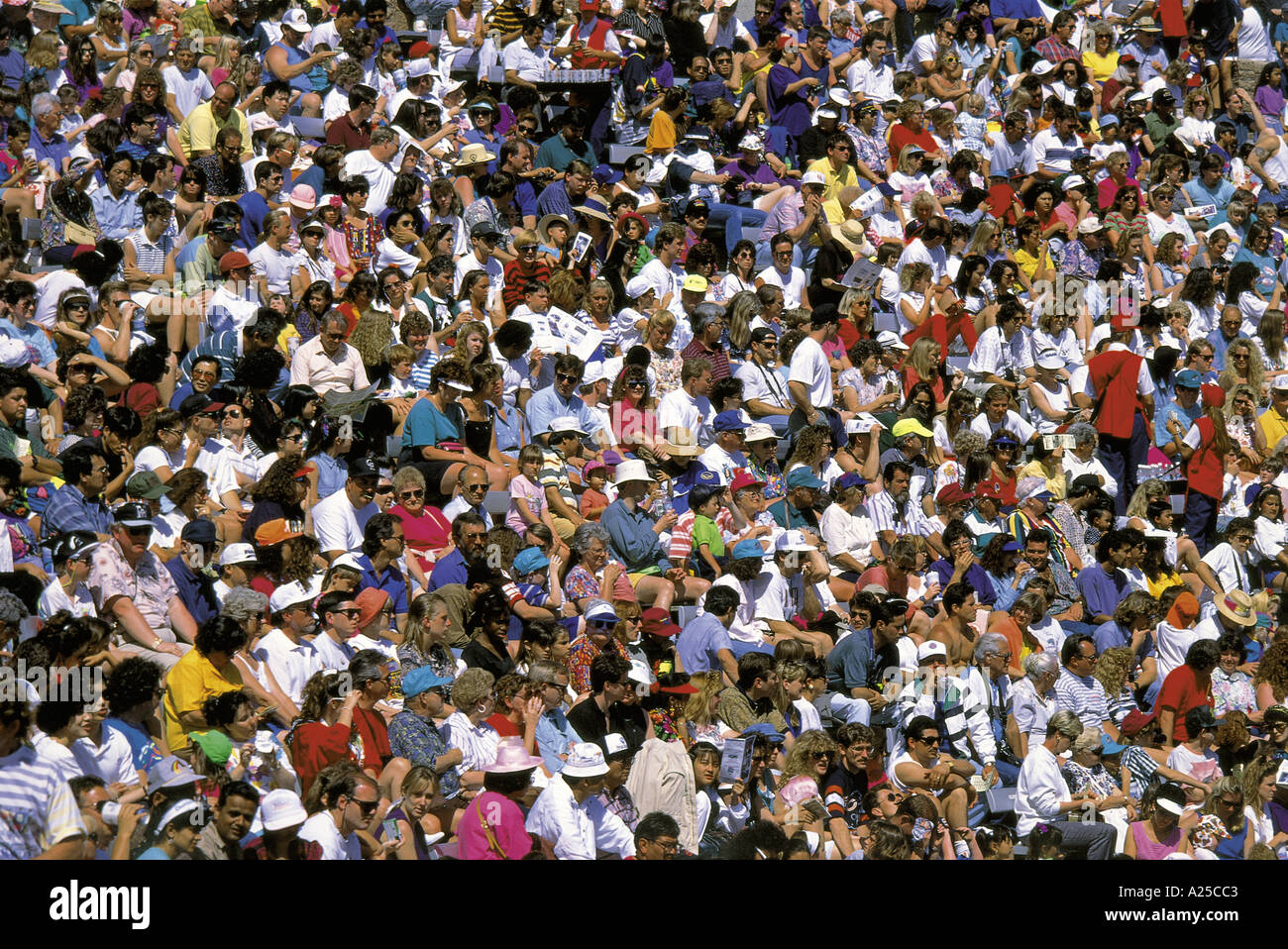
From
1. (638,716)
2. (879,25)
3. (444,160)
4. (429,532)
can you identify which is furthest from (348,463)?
(879,25)

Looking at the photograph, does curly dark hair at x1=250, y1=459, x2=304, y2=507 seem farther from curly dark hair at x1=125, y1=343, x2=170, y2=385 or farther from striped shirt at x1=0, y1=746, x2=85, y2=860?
striped shirt at x1=0, y1=746, x2=85, y2=860

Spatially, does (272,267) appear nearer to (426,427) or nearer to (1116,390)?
(426,427)

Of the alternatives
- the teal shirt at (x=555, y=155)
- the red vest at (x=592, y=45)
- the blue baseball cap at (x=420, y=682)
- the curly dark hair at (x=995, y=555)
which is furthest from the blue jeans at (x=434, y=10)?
the blue baseball cap at (x=420, y=682)

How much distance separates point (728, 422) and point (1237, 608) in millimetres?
3968

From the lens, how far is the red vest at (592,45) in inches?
632

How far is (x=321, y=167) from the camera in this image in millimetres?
14375

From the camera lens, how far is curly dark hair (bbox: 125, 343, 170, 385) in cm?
1214

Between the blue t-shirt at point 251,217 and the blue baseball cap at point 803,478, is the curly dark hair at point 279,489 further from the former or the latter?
the blue baseball cap at point 803,478

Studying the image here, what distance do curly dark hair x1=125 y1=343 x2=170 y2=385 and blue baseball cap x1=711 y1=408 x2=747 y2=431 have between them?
3750 mm

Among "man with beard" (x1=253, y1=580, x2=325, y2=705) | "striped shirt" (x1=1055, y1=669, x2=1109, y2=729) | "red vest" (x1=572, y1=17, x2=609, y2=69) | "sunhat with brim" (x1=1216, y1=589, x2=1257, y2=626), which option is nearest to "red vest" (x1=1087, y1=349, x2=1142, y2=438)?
"sunhat with brim" (x1=1216, y1=589, x2=1257, y2=626)

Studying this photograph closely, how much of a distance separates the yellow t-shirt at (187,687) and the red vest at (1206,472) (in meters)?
7.88

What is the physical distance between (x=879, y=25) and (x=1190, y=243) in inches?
135
